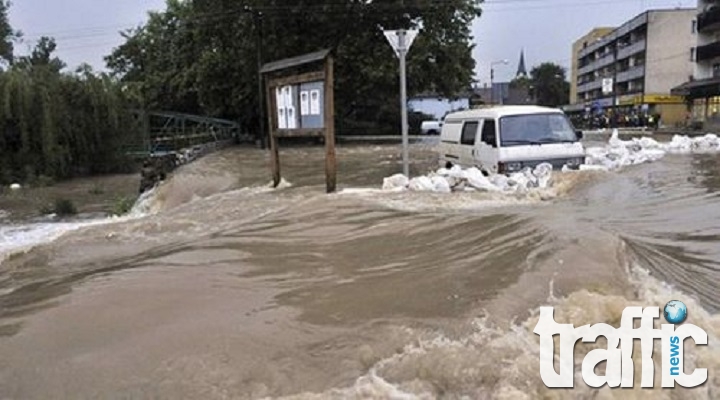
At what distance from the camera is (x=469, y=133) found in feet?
44.8

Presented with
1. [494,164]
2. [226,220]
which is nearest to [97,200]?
[226,220]

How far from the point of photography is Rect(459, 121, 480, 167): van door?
13.4 metres

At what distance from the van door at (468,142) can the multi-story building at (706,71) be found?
40.9 m

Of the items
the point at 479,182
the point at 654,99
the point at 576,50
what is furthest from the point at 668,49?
the point at 479,182

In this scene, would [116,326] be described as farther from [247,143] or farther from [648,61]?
[648,61]

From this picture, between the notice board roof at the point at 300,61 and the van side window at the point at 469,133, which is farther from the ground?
the notice board roof at the point at 300,61

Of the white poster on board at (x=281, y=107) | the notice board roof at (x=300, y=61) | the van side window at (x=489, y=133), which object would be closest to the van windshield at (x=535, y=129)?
the van side window at (x=489, y=133)

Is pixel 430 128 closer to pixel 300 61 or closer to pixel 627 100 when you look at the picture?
pixel 627 100

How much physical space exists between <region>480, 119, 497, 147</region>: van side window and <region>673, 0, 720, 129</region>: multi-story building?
41.6 meters

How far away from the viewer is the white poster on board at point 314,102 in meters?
12.0

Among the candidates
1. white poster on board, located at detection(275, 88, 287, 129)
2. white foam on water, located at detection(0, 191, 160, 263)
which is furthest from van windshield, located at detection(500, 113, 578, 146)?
white foam on water, located at detection(0, 191, 160, 263)

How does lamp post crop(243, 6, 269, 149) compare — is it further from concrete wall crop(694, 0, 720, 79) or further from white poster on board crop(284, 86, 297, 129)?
concrete wall crop(694, 0, 720, 79)

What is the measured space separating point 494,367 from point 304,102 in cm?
899

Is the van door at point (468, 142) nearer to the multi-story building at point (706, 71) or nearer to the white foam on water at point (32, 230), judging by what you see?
the white foam on water at point (32, 230)
